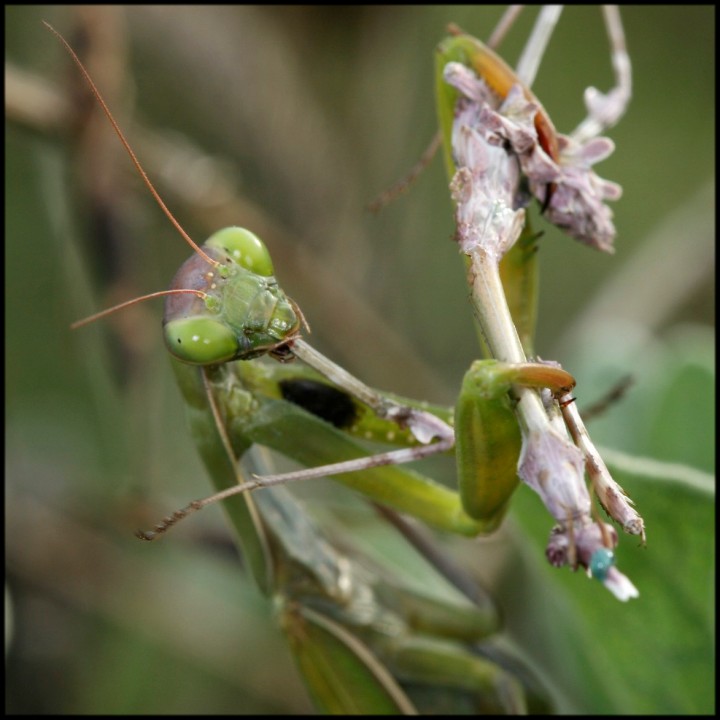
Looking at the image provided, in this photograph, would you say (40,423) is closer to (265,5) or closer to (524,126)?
(265,5)

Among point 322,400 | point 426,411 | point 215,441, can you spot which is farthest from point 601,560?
point 215,441

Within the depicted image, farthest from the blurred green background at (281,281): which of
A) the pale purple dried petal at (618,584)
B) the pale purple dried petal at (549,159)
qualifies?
the pale purple dried petal at (618,584)

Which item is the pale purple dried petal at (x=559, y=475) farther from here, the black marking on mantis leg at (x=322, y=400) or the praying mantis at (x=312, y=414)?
the black marking on mantis leg at (x=322, y=400)

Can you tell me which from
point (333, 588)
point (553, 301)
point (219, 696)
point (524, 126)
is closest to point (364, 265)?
point (553, 301)

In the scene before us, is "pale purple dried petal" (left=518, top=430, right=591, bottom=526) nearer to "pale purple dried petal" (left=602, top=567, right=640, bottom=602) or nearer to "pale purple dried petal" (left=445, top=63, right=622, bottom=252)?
"pale purple dried petal" (left=602, top=567, right=640, bottom=602)

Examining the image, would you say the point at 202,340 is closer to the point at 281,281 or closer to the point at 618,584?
the point at 618,584

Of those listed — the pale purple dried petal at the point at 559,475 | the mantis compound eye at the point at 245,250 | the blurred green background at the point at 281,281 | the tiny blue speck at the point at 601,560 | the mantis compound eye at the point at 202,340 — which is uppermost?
the pale purple dried petal at the point at 559,475
